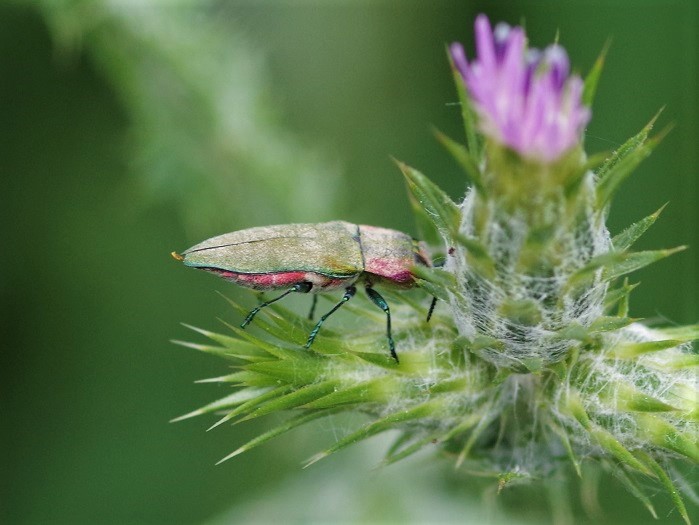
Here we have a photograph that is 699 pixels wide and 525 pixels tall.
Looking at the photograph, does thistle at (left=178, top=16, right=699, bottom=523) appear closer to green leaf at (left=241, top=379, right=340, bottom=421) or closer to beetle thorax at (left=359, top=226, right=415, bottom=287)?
green leaf at (left=241, top=379, right=340, bottom=421)

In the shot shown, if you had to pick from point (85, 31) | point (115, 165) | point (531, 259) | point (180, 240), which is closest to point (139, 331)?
point (180, 240)

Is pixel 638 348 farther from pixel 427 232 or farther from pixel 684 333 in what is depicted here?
pixel 427 232

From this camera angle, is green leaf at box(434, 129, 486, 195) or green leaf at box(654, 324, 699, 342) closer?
green leaf at box(434, 129, 486, 195)

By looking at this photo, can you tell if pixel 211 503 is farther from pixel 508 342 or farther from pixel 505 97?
pixel 505 97

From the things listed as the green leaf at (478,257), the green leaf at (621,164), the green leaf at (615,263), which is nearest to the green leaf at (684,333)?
the green leaf at (615,263)

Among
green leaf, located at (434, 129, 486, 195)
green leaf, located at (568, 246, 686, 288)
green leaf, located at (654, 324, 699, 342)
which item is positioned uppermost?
green leaf, located at (434, 129, 486, 195)

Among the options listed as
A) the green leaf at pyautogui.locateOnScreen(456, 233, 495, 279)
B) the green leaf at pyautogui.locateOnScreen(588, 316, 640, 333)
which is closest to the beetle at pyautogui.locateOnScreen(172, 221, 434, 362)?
the green leaf at pyautogui.locateOnScreen(456, 233, 495, 279)

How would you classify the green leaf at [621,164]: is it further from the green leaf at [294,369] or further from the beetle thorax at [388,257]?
the green leaf at [294,369]
